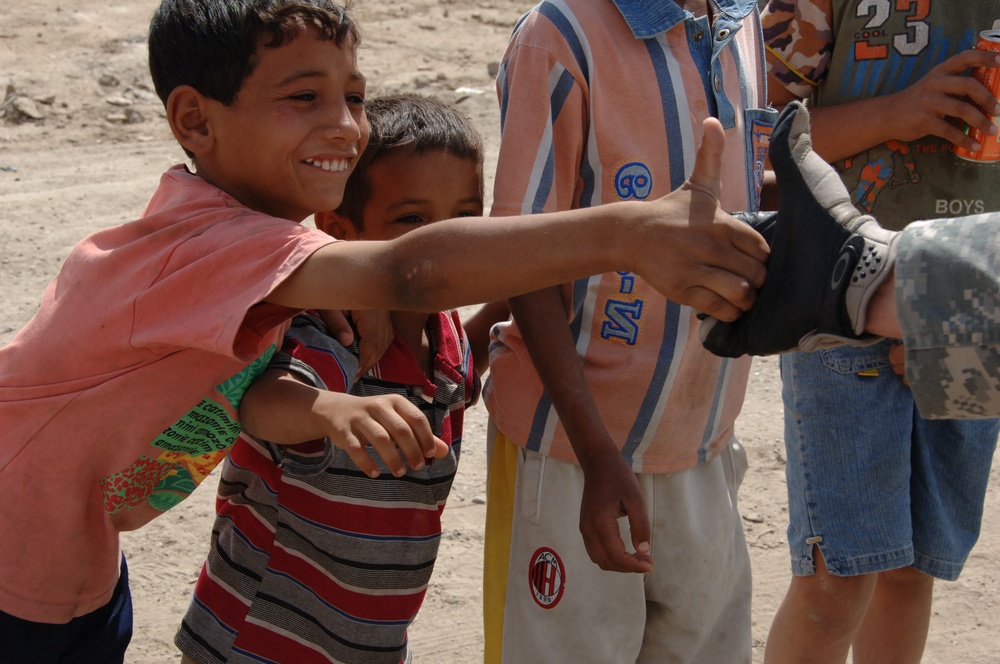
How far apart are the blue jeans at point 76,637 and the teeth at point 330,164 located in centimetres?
91

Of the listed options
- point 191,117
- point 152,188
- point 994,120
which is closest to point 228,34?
point 191,117

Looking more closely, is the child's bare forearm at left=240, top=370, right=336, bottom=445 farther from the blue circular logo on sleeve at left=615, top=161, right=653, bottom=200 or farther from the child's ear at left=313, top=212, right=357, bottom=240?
the blue circular logo on sleeve at left=615, top=161, right=653, bottom=200

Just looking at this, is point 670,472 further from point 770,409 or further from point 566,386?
point 770,409

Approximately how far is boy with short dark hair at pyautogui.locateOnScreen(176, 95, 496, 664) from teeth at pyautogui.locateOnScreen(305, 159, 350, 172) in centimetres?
26

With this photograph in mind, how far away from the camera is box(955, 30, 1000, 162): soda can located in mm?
2424

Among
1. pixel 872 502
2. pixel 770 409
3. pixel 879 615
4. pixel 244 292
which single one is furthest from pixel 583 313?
pixel 770 409

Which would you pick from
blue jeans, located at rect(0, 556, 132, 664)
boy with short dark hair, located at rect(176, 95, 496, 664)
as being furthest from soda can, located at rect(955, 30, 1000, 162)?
blue jeans, located at rect(0, 556, 132, 664)

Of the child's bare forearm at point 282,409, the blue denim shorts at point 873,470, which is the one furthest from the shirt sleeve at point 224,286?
the blue denim shorts at point 873,470

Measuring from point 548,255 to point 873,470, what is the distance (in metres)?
1.33

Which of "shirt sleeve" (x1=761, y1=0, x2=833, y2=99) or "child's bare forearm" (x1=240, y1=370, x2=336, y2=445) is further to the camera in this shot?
"shirt sleeve" (x1=761, y1=0, x2=833, y2=99)

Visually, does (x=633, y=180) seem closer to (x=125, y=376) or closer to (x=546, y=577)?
(x=546, y=577)

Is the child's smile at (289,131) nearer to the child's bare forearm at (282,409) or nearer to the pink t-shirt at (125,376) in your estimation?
the pink t-shirt at (125,376)

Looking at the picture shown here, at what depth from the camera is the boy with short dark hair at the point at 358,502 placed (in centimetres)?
219

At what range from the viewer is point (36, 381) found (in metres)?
1.88
